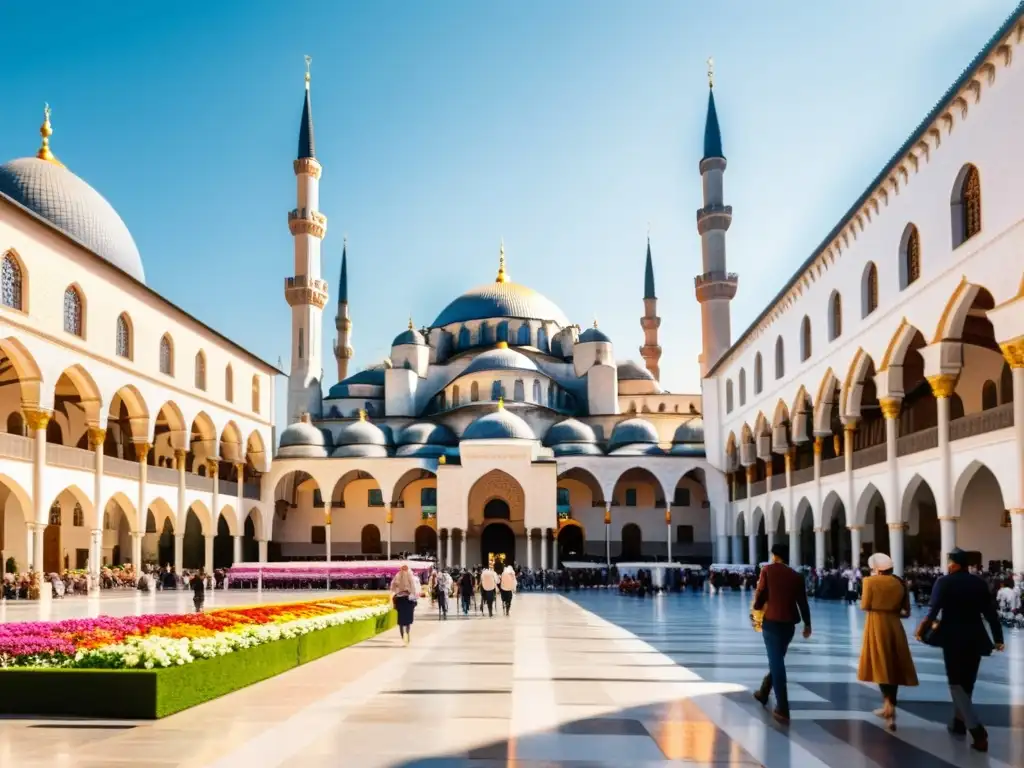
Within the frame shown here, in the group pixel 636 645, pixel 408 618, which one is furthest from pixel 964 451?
pixel 408 618

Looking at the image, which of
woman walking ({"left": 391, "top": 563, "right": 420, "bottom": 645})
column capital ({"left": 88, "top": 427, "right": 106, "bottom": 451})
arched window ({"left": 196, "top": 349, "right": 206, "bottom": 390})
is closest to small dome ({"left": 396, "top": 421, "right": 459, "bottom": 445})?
arched window ({"left": 196, "top": 349, "right": 206, "bottom": 390})

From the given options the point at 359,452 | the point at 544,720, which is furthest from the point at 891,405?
the point at 359,452

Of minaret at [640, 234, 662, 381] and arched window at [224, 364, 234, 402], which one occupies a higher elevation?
minaret at [640, 234, 662, 381]

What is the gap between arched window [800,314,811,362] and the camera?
2884cm

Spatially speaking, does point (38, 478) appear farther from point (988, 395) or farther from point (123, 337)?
point (988, 395)

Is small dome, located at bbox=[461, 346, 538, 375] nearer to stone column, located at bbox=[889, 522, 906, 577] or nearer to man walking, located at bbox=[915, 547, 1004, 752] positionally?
stone column, located at bbox=[889, 522, 906, 577]

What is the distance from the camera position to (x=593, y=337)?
5288cm

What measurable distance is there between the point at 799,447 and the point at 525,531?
1302 cm

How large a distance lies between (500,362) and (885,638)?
42011 millimetres

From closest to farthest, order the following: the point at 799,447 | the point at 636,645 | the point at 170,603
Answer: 1. the point at 636,645
2. the point at 170,603
3. the point at 799,447

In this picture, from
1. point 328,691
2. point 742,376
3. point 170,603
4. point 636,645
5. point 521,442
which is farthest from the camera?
point 521,442

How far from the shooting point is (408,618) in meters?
13.4

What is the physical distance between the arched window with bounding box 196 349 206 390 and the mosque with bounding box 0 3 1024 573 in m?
0.11

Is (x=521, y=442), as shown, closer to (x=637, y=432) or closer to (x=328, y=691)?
(x=637, y=432)
